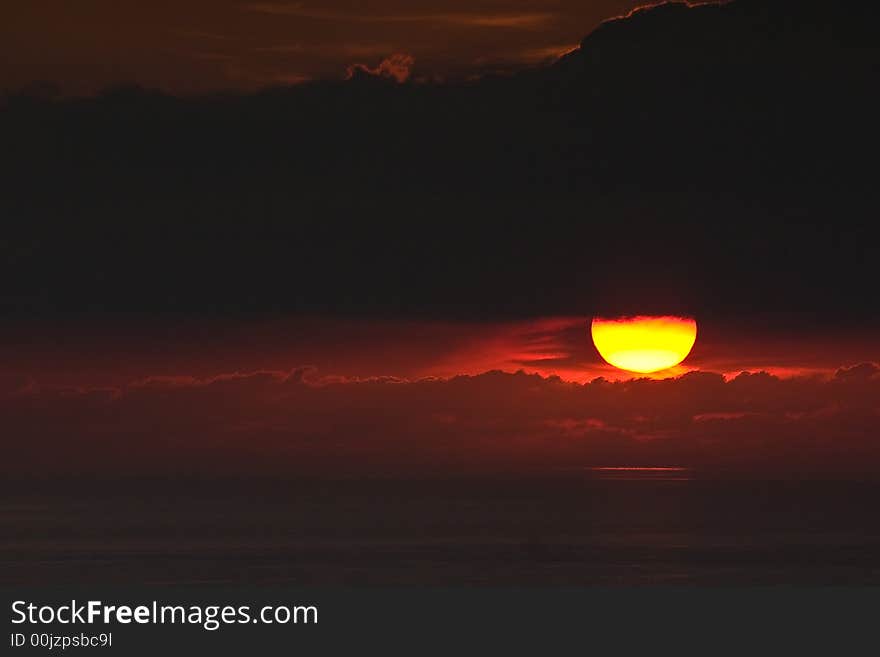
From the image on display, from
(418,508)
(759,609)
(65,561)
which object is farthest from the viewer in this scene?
(418,508)

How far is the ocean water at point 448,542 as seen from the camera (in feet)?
229

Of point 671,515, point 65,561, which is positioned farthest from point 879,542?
point 65,561

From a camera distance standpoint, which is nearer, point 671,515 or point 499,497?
point 671,515

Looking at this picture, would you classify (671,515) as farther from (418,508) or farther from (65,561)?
(65,561)

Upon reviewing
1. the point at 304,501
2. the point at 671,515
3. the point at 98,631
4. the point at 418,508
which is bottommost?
the point at 98,631

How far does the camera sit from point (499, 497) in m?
176

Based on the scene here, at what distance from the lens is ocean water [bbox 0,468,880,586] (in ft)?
229

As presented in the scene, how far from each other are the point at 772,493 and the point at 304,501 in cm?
6025

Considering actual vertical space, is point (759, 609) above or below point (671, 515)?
below

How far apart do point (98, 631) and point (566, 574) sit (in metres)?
30.9

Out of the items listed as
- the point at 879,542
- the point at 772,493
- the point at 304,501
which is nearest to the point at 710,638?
the point at 879,542

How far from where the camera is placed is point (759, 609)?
178 ft

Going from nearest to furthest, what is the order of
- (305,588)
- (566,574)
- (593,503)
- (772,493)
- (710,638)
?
(710,638) < (305,588) < (566,574) < (593,503) < (772,493)

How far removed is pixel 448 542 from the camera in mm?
92250
